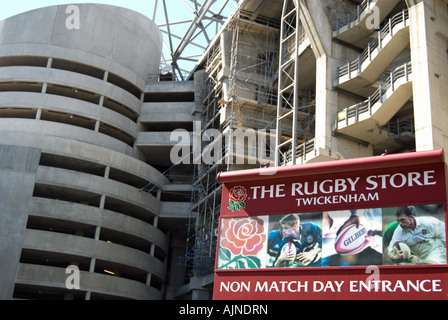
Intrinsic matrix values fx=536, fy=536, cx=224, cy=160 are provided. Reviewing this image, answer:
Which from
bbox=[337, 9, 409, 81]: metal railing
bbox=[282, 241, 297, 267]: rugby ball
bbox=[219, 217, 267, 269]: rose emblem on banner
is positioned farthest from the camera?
bbox=[337, 9, 409, 81]: metal railing

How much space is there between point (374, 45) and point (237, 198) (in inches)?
879

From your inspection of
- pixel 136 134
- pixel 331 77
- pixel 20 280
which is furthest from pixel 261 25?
pixel 20 280

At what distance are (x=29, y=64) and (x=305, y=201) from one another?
149ft

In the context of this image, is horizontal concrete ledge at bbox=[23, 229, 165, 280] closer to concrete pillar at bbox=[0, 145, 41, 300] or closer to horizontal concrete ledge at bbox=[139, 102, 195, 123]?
concrete pillar at bbox=[0, 145, 41, 300]

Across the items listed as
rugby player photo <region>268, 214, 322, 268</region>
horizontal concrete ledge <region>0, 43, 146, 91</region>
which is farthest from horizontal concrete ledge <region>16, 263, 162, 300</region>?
rugby player photo <region>268, 214, 322, 268</region>

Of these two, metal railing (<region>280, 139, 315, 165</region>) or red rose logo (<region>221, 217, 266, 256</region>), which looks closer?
red rose logo (<region>221, 217, 266, 256</region>)

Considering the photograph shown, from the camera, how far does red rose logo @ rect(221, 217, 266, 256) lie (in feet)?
37.9

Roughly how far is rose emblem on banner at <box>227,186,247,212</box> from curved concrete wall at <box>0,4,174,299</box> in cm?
3097

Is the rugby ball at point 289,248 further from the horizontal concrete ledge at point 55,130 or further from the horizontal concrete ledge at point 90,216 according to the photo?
the horizontal concrete ledge at point 55,130

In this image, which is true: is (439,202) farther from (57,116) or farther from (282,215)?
(57,116)

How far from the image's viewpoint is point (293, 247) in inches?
442

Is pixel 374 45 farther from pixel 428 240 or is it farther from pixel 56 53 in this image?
pixel 56 53

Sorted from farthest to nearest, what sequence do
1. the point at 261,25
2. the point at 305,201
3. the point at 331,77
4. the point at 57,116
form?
1. the point at 57,116
2. the point at 261,25
3. the point at 331,77
4. the point at 305,201

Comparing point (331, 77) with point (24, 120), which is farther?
point (24, 120)
